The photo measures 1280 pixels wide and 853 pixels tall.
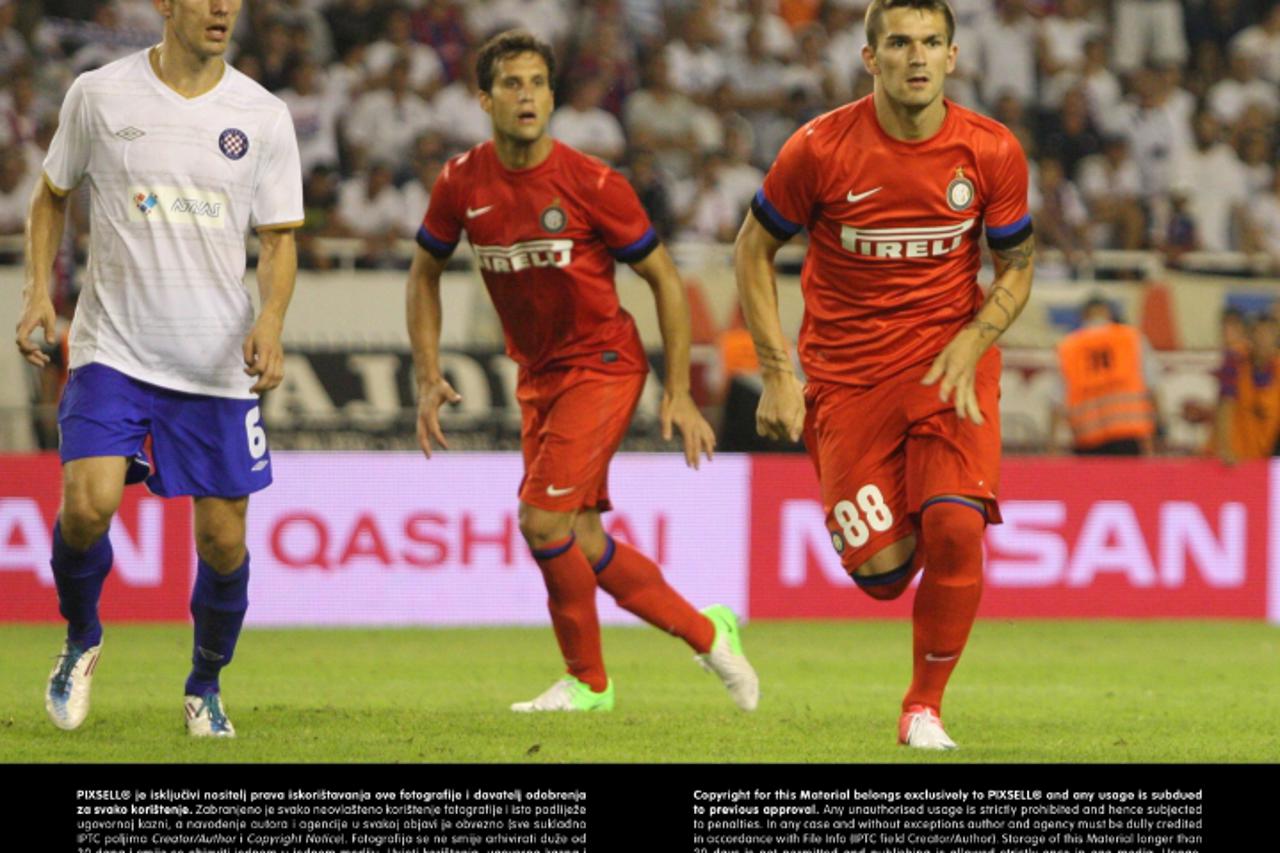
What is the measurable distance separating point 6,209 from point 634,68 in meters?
4.97

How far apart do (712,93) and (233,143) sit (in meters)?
10.1

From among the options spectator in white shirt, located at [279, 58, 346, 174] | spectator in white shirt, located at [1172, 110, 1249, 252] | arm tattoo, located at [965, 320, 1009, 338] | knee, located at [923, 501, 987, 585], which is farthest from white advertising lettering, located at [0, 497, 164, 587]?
spectator in white shirt, located at [1172, 110, 1249, 252]

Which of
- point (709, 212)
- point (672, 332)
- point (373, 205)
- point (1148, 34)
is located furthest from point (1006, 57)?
point (672, 332)

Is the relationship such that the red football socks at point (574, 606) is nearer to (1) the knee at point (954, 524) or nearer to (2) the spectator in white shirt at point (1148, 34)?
(1) the knee at point (954, 524)

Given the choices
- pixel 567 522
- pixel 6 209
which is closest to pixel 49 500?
pixel 6 209

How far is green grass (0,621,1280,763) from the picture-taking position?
20.7 feet

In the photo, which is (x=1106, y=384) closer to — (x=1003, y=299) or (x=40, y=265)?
(x=1003, y=299)

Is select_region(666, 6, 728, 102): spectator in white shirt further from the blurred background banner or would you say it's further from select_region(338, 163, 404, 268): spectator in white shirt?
the blurred background banner

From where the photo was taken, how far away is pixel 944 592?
6.31 meters

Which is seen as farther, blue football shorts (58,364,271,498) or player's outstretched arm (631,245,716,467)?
player's outstretched arm (631,245,716,467)

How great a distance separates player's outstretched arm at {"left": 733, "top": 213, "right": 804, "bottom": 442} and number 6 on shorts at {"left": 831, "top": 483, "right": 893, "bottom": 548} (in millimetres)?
295

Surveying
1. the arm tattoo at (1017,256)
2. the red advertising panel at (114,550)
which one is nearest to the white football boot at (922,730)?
the arm tattoo at (1017,256)

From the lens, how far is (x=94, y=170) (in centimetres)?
623

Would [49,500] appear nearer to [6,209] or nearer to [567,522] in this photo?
[6,209]
